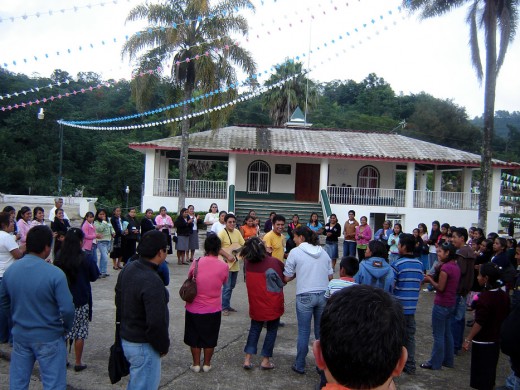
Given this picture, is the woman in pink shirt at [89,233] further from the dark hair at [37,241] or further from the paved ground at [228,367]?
the dark hair at [37,241]

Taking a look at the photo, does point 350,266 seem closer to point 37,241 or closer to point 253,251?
point 253,251

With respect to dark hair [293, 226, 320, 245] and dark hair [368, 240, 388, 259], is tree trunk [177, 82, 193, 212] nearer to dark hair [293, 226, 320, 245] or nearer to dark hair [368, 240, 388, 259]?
dark hair [293, 226, 320, 245]

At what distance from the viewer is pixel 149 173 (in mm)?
22484

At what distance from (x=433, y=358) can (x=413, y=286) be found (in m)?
1.00

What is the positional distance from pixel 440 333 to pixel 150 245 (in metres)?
3.83

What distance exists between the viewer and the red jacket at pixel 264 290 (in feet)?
17.9

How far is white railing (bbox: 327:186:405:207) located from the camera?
2328cm

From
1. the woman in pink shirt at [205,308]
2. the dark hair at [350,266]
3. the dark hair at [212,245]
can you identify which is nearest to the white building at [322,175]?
the dark hair at [212,245]

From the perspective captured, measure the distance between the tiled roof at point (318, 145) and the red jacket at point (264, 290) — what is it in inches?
647

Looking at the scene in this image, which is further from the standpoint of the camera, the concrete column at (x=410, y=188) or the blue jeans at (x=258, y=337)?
the concrete column at (x=410, y=188)

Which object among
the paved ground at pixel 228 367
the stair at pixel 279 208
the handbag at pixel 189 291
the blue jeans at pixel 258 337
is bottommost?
the paved ground at pixel 228 367

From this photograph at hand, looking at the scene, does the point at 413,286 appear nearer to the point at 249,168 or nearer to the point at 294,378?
the point at 294,378

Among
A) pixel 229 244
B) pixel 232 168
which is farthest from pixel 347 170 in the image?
pixel 229 244

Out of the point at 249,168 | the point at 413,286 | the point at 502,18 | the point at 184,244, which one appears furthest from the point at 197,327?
the point at 249,168
